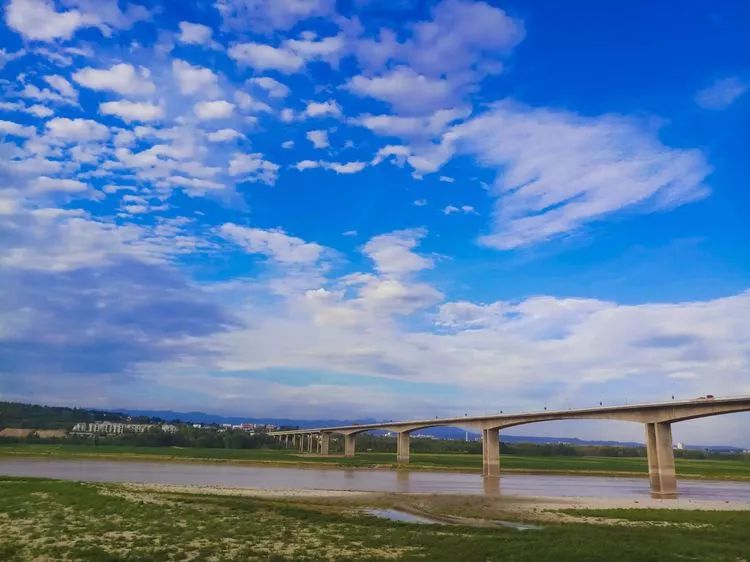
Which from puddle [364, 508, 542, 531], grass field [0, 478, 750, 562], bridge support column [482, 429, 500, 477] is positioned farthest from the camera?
bridge support column [482, 429, 500, 477]

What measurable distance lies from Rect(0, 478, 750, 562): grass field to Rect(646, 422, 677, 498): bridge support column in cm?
3124

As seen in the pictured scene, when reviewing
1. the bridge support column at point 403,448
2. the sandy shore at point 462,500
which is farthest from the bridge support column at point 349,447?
the sandy shore at point 462,500

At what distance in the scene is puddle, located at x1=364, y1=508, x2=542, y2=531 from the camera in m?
27.2

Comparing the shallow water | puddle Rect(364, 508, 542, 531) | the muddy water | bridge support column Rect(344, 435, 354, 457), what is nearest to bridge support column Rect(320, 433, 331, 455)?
bridge support column Rect(344, 435, 354, 457)

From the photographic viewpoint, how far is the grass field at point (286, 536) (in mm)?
17422

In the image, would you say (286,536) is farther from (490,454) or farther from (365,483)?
(490,454)

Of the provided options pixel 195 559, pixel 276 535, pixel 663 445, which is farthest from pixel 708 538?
pixel 663 445

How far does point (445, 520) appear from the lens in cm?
2917

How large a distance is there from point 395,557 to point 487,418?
7694 centimetres

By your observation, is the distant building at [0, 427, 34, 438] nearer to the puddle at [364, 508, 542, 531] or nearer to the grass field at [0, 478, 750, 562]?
the grass field at [0, 478, 750, 562]

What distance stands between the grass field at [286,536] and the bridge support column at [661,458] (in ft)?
103

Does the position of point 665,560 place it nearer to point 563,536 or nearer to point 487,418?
point 563,536

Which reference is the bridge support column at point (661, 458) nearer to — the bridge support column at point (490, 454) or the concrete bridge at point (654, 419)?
the concrete bridge at point (654, 419)

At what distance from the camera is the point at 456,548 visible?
736 inches
